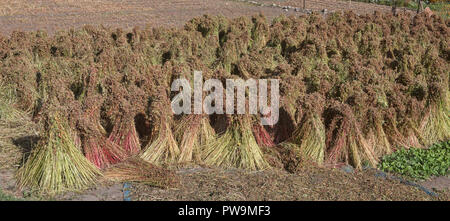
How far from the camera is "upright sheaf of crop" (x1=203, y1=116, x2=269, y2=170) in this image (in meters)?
6.96

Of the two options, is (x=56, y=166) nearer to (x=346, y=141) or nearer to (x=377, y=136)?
(x=346, y=141)

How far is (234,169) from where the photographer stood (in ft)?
22.6

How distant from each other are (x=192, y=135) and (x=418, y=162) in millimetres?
3373

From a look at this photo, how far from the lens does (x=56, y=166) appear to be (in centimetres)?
625

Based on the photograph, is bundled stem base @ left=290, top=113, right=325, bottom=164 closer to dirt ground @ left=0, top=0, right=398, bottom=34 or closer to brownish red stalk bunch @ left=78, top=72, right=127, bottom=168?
brownish red stalk bunch @ left=78, top=72, right=127, bottom=168

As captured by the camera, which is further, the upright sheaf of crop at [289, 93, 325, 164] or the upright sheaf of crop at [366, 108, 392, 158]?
the upright sheaf of crop at [366, 108, 392, 158]

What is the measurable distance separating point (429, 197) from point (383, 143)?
4.66 ft

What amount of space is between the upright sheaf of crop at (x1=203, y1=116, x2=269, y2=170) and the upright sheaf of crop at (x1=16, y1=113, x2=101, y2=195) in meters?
1.73

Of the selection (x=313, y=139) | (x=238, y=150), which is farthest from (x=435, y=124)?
(x=238, y=150)

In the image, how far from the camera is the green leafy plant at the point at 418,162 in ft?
23.3

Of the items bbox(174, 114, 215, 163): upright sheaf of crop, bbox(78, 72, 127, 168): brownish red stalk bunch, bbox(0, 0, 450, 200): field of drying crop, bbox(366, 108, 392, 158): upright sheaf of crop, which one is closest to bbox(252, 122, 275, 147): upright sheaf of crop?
bbox(0, 0, 450, 200): field of drying crop

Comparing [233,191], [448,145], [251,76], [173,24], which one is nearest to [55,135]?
[233,191]

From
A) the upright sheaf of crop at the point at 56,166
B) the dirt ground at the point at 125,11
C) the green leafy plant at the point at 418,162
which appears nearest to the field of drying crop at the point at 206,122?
the upright sheaf of crop at the point at 56,166

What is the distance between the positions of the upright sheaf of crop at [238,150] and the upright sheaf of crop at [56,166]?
1.73m
